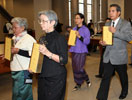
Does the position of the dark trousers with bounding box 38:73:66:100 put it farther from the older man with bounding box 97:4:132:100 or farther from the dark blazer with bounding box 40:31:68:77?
the older man with bounding box 97:4:132:100

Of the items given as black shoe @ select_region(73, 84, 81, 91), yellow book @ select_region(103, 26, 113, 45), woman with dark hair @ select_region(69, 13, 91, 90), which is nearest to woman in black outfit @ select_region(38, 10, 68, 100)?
yellow book @ select_region(103, 26, 113, 45)

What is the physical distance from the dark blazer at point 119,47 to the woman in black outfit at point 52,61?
138cm

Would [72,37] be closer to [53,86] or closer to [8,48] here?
[8,48]

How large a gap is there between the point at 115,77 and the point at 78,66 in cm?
158

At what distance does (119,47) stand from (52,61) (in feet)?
5.24

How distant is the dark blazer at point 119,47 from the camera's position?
325 cm

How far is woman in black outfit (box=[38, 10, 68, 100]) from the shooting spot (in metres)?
2.03

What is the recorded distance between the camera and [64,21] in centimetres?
1548

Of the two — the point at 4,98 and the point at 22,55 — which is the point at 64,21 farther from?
the point at 22,55

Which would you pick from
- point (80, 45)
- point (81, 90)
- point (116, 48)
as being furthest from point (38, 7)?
point (116, 48)

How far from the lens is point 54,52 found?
6.85 feet

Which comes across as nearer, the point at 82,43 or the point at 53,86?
the point at 53,86

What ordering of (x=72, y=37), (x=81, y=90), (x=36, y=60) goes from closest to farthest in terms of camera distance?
(x=36, y=60), (x=72, y=37), (x=81, y=90)

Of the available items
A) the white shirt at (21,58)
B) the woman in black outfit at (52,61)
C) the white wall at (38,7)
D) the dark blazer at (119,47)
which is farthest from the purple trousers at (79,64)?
the white wall at (38,7)
